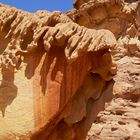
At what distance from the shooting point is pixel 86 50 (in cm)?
389

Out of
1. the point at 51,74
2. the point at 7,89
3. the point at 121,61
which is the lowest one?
the point at 7,89

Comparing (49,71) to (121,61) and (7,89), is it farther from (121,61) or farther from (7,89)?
(121,61)

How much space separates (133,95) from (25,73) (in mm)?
4527

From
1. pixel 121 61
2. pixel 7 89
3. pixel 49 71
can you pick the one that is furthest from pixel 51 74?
pixel 121 61

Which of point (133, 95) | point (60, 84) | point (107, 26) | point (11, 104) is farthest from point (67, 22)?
point (107, 26)

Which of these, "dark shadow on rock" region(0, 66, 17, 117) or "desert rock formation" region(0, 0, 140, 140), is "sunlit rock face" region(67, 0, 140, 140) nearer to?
"desert rock formation" region(0, 0, 140, 140)

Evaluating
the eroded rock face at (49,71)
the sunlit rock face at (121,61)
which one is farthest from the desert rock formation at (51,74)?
the sunlit rock face at (121,61)

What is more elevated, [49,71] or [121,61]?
[121,61]

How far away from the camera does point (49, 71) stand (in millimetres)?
4004

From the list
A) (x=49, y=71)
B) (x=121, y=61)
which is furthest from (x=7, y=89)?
(x=121, y=61)

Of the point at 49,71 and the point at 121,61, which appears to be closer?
the point at 49,71

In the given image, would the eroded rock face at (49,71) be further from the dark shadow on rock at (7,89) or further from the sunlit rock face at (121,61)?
the sunlit rock face at (121,61)

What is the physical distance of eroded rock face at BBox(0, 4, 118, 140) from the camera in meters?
3.96

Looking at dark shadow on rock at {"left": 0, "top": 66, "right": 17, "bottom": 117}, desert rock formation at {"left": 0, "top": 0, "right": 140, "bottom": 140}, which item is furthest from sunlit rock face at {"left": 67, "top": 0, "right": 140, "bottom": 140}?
dark shadow on rock at {"left": 0, "top": 66, "right": 17, "bottom": 117}
